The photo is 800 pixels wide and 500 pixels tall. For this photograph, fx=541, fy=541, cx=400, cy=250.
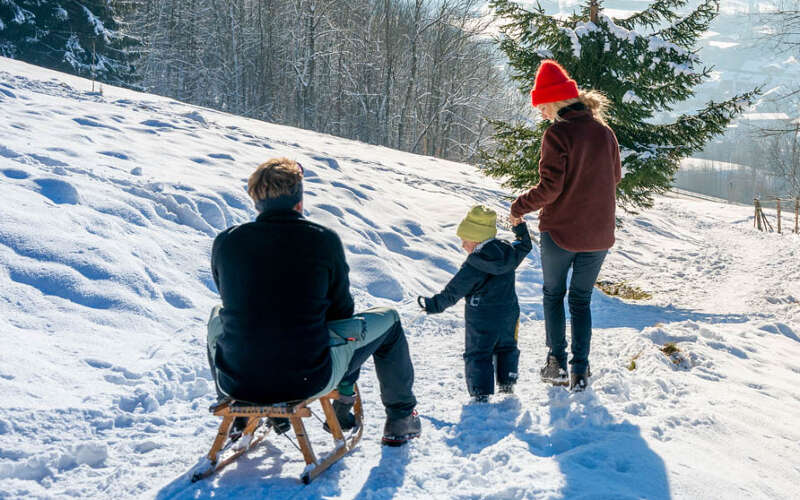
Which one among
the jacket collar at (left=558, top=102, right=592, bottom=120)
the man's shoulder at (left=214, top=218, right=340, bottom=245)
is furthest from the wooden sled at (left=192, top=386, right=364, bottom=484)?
the jacket collar at (left=558, top=102, right=592, bottom=120)

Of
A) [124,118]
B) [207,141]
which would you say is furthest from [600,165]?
[124,118]

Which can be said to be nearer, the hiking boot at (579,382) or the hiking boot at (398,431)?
the hiking boot at (398,431)

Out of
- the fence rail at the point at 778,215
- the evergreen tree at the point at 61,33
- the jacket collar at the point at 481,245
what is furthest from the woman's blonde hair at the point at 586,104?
the evergreen tree at the point at 61,33

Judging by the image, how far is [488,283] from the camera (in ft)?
11.7

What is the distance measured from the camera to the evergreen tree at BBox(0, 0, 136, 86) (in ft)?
80.8

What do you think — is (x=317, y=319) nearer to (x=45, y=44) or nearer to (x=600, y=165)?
(x=600, y=165)

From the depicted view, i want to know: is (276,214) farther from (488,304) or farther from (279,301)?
(488,304)

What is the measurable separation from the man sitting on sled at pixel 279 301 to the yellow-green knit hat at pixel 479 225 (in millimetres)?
1172

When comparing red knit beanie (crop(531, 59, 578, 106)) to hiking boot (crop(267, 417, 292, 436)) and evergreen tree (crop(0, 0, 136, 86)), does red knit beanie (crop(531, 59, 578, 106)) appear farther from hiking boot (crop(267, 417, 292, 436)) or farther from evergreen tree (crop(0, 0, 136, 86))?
evergreen tree (crop(0, 0, 136, 86))

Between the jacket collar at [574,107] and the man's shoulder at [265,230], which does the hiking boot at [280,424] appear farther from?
the jacket collar at [574,107]

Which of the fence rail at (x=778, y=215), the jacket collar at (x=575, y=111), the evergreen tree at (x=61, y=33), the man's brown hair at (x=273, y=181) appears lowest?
the fence rail at (x=778, y=215)

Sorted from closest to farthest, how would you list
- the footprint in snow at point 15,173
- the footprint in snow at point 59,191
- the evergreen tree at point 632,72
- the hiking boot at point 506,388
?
the hiking boot at point 506,388 < the footprint in snow at point 59,191 < the footprint in snow at point 15,173 < the evergreen tree at point 632,72

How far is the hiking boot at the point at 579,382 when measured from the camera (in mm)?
3658

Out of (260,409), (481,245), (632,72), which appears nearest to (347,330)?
(260,409)
